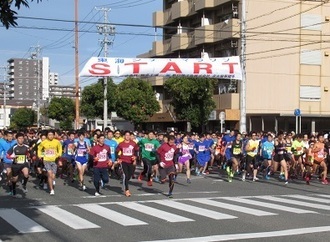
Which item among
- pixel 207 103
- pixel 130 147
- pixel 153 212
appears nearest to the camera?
pixel 153 212

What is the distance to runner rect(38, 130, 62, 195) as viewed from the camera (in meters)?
16.3

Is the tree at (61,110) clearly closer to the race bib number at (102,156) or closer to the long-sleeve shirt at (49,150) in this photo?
the long-sleeve shirt at (49,150)

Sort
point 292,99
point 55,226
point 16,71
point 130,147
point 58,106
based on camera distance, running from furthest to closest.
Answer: point 16,71, point 58,106, point 292,99, point 130,147, point 55,226

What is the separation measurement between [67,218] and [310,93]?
141 feet

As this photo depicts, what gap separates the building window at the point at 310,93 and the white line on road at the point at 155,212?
3963 cm

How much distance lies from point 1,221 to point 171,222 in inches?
132

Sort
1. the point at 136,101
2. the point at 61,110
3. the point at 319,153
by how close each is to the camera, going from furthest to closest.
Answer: the point at 61,110
the point at 136,101
the point at 319,153

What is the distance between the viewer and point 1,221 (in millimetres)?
11336

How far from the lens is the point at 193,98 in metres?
46.9

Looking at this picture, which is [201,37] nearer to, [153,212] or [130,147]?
[130,147]

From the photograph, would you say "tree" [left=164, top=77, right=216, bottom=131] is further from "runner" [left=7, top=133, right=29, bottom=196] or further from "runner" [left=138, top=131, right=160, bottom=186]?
"runner" [left=7, top=133, right=29, bottom=196]

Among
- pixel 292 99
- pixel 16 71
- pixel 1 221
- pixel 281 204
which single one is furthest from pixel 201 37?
pixel 16 71

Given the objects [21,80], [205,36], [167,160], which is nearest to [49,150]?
[167,160]

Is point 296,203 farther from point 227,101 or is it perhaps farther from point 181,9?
point 181,9
